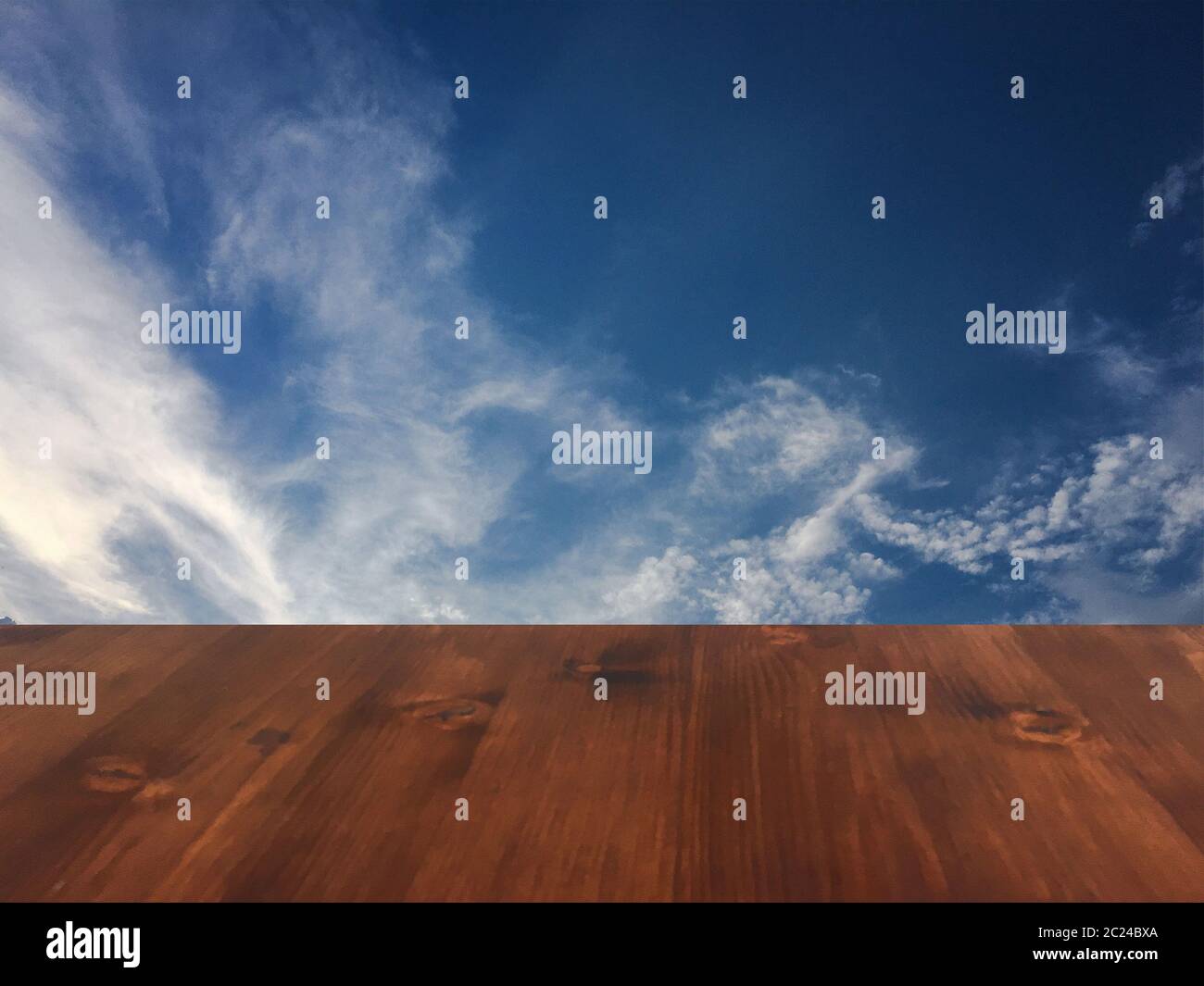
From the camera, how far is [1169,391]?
3.85m

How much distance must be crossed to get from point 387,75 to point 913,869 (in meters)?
3.90

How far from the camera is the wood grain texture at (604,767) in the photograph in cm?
55

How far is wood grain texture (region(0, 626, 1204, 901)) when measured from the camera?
0.55 m

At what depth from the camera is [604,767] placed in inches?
26.4

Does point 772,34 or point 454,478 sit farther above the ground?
point 772,34

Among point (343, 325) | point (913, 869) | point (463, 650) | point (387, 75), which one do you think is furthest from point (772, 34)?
point (913, 869)
